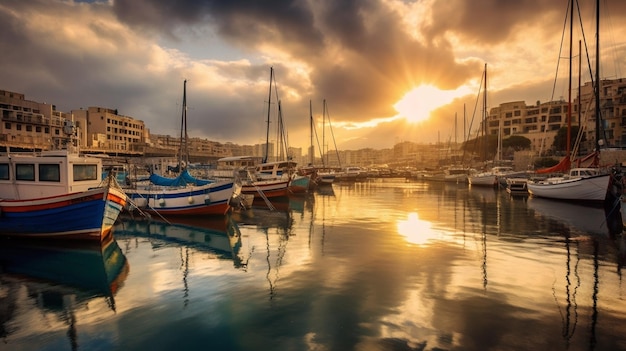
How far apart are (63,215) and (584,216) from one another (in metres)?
30.6

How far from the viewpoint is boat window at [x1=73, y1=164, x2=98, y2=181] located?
1626cm

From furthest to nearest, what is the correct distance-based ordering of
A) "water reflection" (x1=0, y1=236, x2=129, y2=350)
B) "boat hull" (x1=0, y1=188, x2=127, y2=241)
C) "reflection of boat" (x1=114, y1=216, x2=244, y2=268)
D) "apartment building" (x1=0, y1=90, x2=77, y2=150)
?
"apartment building" (x1=0, y1=90, x2=77, y2=150) → "reflection of boat" (x1=114, y1=216, x2=244, y2=268) → "boat hull" (x1=0, y1=188, x2=127, y2=241) → "water reflection" (x1=0, y1=236, x2=129, y2=350)

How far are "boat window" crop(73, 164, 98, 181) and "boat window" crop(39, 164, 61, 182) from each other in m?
0.66

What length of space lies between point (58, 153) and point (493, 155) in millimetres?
97475

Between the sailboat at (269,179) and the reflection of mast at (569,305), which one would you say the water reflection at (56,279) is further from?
the sailboat at (269,179)

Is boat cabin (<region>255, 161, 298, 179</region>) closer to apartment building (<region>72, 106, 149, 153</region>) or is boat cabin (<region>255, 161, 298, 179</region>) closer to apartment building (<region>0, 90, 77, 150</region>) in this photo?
apartment building (<region>0, 90, 77, 150</region>)

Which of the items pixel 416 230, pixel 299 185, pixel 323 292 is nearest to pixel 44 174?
pixel 323 292

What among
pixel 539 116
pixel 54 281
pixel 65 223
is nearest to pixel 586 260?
pixel 54 281

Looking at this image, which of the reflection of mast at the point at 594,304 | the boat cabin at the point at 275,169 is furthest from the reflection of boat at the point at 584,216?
the boat cabin at the point at 275,169

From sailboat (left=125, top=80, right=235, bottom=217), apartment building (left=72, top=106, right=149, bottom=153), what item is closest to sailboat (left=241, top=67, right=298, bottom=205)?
sailboat (left=125, top=80, right=235, bottom=217)

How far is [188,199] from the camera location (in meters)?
23.7

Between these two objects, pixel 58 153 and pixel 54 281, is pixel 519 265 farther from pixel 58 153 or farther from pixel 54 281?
pixel 58 153

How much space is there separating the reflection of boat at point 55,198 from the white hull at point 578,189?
34.5 m

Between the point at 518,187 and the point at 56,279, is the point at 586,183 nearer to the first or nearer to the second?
the point at 518,187
